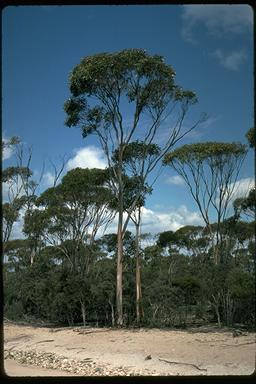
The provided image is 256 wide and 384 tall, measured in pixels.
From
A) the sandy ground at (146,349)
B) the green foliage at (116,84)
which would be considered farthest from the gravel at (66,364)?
the green foliage at (116,84)

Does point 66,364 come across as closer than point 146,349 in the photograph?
Yes

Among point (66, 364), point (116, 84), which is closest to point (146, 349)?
point (66, 364)

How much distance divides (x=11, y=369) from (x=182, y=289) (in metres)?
8.50

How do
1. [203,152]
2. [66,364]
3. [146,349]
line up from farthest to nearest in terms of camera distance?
1. [203,152]
2. [146,349]
3. [66,364]

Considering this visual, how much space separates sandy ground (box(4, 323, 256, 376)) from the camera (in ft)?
31.1

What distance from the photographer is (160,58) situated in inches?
673

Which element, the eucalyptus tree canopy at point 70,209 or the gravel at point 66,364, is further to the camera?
the eucalyptus tree canopy at point 70,209

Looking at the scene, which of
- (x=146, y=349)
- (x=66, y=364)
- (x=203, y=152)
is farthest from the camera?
(x=203, y=152)

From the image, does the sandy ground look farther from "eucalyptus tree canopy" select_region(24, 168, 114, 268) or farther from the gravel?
"eucalyptus tree canopy" select_region(24, 168, 114, 268)

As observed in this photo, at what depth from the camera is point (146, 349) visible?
38.9 feet

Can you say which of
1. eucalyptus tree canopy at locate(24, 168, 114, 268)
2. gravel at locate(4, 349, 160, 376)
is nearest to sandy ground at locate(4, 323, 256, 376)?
gravel at locate(4, 349, 160, 376)

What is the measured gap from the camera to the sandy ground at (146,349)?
9492 mm

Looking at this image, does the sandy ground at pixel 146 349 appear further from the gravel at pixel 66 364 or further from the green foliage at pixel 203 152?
the green foliage at pixel 203 152

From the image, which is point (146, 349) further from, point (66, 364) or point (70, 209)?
point (70, 209)
